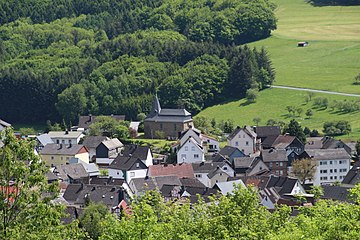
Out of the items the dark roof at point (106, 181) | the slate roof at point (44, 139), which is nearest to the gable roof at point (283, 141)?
the dark roof at point (106, 181)

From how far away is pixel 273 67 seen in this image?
4117 inches

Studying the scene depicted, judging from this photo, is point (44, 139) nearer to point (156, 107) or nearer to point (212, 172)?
point (156, 107)

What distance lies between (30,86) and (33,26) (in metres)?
31.7

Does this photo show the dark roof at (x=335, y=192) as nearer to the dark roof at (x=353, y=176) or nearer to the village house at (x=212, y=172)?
the dark roof at (x=353, y=176)

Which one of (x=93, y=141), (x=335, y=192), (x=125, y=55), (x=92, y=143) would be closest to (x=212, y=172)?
(x=335, y=192)

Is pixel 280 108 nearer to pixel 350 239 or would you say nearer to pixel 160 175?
pixel 160 175

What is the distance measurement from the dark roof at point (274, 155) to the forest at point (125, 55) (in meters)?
26.9

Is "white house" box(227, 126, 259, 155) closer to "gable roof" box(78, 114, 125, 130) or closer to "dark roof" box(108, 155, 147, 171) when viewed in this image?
"dark roof" box(108, 155, 147, 171)

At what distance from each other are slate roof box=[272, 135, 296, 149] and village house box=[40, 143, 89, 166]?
14.4 meters

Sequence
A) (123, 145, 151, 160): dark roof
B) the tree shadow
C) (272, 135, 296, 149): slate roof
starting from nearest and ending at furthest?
(123, 145, 151, 160): dark roof < (272, 135, 296, 149): slate roof < the tree shadow

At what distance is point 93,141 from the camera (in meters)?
72.1

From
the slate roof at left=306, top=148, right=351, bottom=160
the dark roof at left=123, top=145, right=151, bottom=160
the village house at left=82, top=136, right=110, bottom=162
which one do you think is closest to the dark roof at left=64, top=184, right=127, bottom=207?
the dark roof at left=123, top=145, right=151, bottom=160

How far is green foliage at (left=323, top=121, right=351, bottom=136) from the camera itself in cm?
7450

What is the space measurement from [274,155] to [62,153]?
16.2 metres
